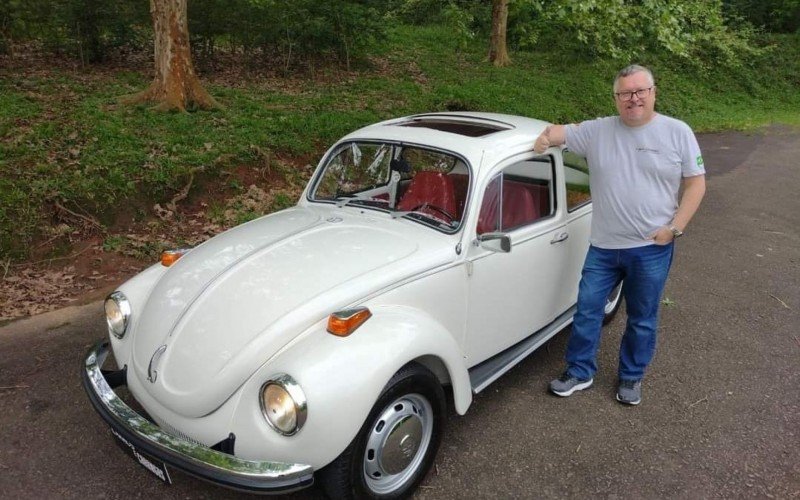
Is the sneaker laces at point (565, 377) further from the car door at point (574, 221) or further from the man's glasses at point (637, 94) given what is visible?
the man's glasses at point (637, 94)

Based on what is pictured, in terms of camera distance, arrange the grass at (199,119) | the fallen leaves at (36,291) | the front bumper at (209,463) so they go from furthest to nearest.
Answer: the grass at (199,119) < the fallen leaves at (36,291) < the front bumper at (209,463)

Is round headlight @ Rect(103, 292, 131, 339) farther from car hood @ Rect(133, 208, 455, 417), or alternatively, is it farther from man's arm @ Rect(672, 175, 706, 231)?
man's arm @ Rect(672, 175, 706, 231)

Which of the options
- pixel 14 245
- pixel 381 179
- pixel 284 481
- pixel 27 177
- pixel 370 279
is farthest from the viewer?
pixel 27 177

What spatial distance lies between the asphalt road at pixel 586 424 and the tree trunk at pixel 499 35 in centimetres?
1240

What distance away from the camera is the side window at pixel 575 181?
388 centimetres

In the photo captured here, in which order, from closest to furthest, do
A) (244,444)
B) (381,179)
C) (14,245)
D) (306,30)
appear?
(244,444) → (381,179) → (14,245) → (306,30)

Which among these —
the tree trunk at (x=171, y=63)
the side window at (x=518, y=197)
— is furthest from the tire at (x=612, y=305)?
the tree trunk at (x=171, y=63)

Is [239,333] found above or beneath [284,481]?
above

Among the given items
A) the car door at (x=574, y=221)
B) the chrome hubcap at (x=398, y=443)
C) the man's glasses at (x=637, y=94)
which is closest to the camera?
the chrome hubcap at (x=398, y=443)

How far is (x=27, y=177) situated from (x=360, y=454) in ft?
17.4

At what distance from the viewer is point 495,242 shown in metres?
3.03

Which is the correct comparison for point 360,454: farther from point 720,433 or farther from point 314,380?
point 720,433

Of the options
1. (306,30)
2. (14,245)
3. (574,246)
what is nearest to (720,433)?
(574,246)

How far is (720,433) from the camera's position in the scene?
129 inches
